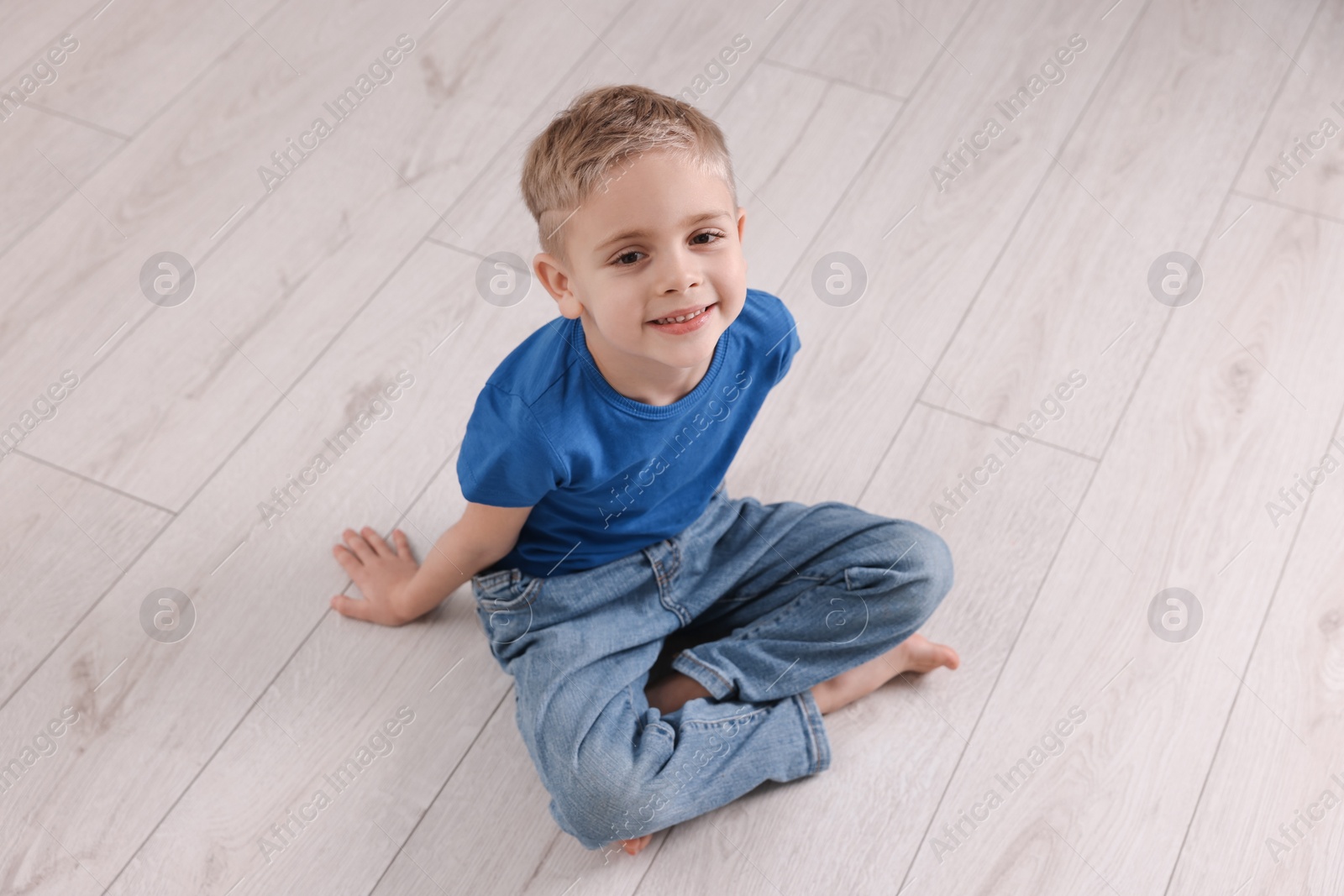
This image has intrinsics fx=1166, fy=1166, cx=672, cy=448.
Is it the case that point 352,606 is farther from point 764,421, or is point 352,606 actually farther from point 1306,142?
point 1306,142

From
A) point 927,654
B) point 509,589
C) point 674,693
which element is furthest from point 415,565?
point 927,654

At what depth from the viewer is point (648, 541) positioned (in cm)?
109

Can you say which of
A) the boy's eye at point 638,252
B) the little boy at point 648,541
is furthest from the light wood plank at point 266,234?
the boy's eye at point 638,252

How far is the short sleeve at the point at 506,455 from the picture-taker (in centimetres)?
91

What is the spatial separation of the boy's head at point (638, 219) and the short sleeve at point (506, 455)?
3.6 inches

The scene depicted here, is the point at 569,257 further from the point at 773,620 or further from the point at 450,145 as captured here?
the point at 450,145

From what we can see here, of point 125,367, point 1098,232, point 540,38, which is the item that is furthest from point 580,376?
point 540,38

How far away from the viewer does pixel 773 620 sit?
44.1 inches

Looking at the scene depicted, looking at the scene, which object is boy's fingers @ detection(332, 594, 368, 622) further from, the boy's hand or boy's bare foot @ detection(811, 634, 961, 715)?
boy's bare foot @ detection(811, 634, 961, 715)
